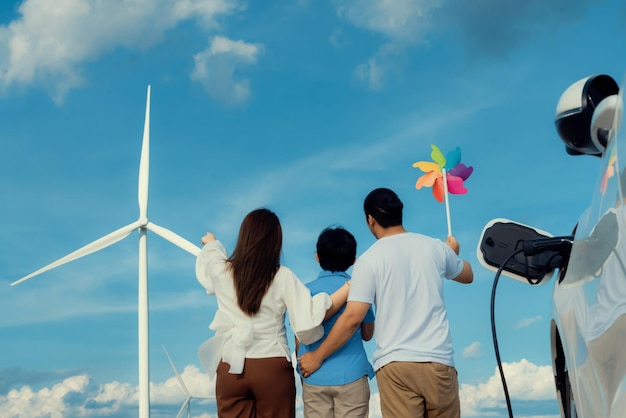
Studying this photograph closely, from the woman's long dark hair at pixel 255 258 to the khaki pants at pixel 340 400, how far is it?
0.85 meters

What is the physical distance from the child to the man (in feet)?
1.13

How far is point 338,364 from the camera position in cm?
597

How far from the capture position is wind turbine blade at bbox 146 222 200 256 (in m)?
17.4

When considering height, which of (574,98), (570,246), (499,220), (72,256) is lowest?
(570,246)

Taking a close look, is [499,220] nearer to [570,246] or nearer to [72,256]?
[570,246]

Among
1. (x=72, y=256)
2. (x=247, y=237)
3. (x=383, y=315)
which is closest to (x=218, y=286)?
(x=247, y=237)

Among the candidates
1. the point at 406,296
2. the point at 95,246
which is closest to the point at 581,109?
the point at 406,296

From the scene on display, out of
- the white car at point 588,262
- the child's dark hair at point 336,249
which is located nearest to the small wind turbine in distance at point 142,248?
the child's dark hair at point 336,249

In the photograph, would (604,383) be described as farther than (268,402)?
No

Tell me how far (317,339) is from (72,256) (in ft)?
49.5

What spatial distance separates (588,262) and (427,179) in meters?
5.06

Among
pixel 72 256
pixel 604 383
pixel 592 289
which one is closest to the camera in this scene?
pixel 604 383

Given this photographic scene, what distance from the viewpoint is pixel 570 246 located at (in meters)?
3.36

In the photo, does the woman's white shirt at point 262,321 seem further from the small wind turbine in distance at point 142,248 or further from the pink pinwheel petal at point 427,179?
the small wind turbine in distance at point 142,248
